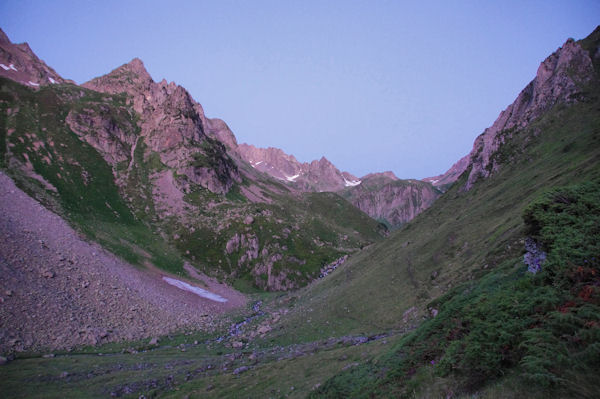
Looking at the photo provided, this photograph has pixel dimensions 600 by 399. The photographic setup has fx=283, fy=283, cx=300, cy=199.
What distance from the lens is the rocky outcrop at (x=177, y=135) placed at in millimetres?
120500

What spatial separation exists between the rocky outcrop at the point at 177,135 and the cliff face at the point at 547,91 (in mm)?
99087

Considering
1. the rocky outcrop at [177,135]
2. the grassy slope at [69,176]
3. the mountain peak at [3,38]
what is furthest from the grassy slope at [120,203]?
the mountain peak at [3,38]

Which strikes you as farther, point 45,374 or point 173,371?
point 173,371

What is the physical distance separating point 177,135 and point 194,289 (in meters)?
89.6

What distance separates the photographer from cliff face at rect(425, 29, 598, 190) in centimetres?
5256

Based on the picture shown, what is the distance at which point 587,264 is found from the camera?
9.16 meters

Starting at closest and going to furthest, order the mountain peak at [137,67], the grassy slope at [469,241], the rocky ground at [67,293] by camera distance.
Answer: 1. the grassy slope at [469,241]
2. the rocky ground at [67,293]
3. the mountain peak at [137,67]

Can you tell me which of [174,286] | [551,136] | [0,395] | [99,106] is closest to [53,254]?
[174,286]

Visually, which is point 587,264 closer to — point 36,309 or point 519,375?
point 519,375

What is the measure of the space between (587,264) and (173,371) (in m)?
28.7

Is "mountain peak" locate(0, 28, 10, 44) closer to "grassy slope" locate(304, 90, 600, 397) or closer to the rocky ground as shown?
the rocky ground

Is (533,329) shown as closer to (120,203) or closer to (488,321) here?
(488,321)

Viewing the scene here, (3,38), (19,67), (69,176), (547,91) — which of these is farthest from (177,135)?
(547,91)

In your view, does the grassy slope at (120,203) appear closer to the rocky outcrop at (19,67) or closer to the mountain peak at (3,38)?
the rocky outcrop at (19,67)
